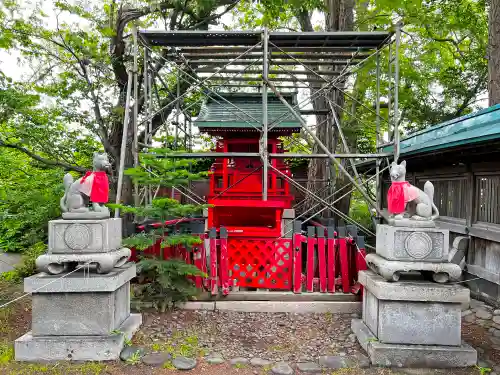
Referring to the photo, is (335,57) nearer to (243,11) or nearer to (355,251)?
(355,251)

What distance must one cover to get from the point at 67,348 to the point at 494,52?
11.5m

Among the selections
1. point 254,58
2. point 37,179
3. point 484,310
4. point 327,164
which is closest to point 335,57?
point 254,58

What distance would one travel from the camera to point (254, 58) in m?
9.22

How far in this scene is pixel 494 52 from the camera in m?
8.20

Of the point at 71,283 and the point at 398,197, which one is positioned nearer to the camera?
the point at 71,283

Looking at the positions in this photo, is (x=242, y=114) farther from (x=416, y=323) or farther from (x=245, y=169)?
(x=416, y=323)

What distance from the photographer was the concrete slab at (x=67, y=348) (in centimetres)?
450

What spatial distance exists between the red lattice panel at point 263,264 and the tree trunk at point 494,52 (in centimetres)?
689

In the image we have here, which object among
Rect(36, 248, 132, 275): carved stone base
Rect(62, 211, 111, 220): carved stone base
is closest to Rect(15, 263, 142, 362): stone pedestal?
Rect(36, 248, 132, 275): carved stone base

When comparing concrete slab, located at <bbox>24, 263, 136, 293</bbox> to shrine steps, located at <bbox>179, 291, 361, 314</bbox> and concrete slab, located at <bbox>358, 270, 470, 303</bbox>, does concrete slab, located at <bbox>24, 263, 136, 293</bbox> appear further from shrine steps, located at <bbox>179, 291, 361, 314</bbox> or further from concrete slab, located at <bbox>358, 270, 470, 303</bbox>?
concrete slab, located at <bbox>358, 270, 470, 303</bbox>

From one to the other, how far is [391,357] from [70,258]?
5018mm

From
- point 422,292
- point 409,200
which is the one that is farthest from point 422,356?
point 409,200

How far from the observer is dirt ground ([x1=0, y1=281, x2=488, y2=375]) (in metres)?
4.35

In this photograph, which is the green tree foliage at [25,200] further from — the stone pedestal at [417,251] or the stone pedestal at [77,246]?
the stone pedestal at [417,251]
